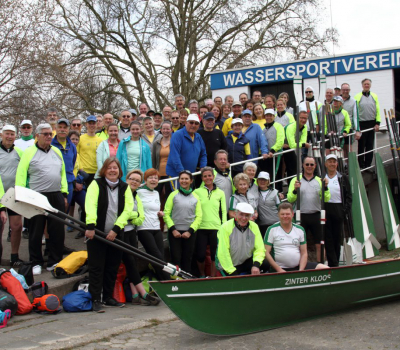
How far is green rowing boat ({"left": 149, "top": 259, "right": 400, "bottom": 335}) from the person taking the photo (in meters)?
4.98

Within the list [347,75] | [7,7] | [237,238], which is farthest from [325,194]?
[7,7]

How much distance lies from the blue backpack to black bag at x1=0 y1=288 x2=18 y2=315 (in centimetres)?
61

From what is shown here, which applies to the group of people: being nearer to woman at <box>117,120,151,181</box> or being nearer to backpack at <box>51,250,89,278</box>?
woman at <box>117,120,151,181</box>

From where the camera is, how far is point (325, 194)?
296 inches

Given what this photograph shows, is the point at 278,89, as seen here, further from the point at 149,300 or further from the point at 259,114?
the point at 149,300

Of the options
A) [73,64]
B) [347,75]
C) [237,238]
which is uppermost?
[73,64]

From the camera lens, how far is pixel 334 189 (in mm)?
7727

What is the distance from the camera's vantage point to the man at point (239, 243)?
228 inches

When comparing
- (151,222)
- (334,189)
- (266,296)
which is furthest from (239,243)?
(334,189)

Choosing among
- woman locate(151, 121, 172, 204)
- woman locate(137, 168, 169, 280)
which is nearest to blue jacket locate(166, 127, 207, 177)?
woman locate(151, 121, 172, 204)

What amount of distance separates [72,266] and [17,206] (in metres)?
1.23

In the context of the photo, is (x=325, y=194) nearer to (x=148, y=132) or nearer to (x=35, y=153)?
(x=148, y=132)

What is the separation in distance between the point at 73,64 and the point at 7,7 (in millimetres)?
4872

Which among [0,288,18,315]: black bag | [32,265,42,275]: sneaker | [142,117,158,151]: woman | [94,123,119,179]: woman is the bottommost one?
[0,288,18,315]: black bag
